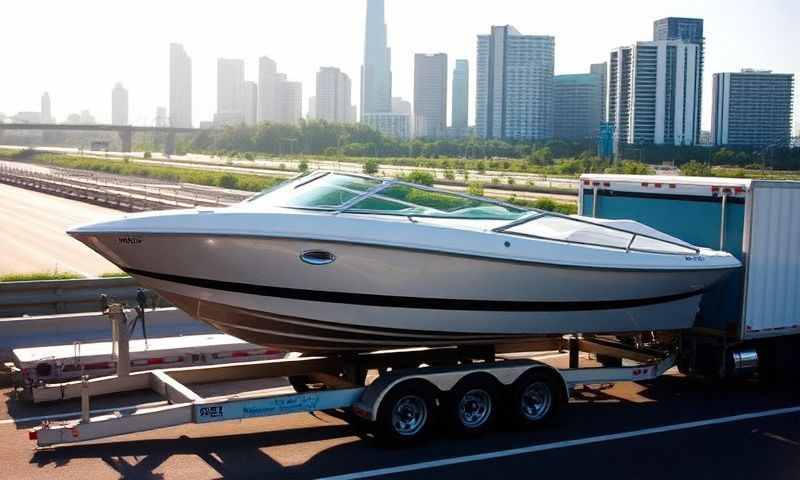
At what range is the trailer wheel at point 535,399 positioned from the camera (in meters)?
9.21

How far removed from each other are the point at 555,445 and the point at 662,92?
12303 centimetres

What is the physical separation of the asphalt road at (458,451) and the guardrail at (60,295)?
3.94 m

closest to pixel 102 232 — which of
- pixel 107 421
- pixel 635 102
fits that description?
pixel 107 421

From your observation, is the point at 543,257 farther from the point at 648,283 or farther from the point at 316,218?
the point at 316,218

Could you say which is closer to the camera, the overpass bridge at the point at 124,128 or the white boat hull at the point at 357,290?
the white boat hull at the point at 357,290

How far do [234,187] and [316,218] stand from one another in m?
47.4

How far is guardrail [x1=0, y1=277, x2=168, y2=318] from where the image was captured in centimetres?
1339

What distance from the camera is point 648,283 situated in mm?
10062

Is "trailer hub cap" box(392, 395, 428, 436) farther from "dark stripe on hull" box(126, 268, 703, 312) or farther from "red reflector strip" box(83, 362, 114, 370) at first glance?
"red reflector strip" box(83, 362, 114, 370)

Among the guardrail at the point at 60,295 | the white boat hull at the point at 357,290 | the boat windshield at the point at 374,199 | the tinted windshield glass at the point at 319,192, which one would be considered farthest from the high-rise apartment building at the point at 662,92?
the tinted windshield glass at the point at 319,192

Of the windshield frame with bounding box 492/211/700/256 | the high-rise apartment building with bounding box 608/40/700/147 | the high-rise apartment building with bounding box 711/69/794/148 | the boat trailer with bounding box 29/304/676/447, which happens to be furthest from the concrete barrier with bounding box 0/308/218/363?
the high-rise apartment building with bounding box 711/69/794/148

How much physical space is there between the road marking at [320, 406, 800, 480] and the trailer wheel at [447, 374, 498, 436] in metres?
0.43

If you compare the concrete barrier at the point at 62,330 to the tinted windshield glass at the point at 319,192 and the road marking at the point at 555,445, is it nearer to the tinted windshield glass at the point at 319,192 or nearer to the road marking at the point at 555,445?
the tinted windshield glass at the point at 319,192

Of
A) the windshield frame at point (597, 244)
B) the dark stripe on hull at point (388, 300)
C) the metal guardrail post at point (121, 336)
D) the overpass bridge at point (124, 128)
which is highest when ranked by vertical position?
the overpass bridge at point (124, 128)
